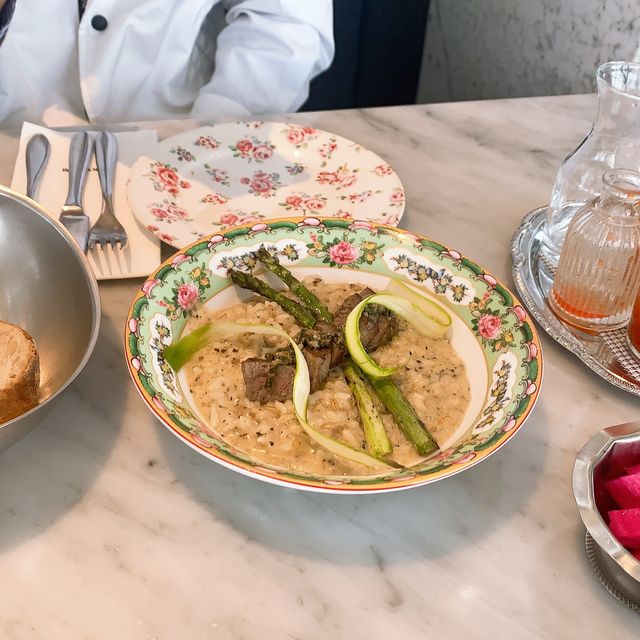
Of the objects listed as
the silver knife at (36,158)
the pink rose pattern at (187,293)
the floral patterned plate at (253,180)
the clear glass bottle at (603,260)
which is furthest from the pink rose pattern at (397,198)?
the silver knife at (36,158)

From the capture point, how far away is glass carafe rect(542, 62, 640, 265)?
3.67ft

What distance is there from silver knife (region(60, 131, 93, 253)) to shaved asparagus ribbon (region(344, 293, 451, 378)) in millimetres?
481

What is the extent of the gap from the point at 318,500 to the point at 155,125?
1.04 meters

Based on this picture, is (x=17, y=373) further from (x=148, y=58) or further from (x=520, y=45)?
(x=520, y=45)

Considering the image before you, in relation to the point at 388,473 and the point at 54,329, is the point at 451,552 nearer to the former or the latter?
the point at 388,473

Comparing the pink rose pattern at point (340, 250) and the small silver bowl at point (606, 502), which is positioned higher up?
the pink rose pattern at point (340, 250)

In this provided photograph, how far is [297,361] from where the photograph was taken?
2.91 feet

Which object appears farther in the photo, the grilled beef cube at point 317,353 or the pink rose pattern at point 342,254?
the pink rose pattern at point 342,254

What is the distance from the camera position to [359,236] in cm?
111

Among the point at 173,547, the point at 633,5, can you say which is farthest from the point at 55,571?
the point at 633,5

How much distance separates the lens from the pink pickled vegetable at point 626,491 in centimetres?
76

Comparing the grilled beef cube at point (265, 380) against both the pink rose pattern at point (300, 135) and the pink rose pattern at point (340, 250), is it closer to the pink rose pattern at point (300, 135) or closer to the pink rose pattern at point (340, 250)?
the pink rose pattern at point (340, 250)

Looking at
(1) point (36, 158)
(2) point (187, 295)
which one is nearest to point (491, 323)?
(2) point (187, 295)

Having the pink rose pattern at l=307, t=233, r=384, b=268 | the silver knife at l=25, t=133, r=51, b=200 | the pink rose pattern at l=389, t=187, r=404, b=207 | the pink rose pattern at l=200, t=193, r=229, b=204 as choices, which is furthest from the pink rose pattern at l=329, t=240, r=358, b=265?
the silver knife at l=25, t=133, r=51, b=200
